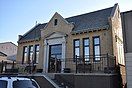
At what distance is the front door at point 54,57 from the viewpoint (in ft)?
60.1

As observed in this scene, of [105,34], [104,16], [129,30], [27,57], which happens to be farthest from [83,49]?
[27,57]

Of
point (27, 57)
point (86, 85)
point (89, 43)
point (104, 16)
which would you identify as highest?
point (104, 16)

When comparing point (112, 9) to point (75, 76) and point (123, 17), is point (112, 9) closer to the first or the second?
point (123, 17)

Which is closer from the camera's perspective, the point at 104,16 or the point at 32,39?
the point at 104,16

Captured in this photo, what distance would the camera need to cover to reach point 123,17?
1217cm

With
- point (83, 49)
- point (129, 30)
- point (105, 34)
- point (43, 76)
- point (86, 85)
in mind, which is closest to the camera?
point (129, 30)

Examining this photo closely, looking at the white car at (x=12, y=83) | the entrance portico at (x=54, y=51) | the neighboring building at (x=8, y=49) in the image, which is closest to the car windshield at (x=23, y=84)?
the white car at (x=12, y=83)

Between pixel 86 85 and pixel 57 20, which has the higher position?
pixel 57 20

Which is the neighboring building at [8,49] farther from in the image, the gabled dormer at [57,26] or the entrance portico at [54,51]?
the entrance portico at [54,51]

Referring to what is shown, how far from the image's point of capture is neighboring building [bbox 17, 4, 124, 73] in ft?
51.9

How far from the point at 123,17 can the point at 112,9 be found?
19.5ft

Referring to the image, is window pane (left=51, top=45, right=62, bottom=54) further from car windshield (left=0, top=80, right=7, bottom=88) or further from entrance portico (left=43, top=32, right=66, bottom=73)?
car windshield (left=0, top=80, right=7, bottom=88)

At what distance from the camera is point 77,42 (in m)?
17.8

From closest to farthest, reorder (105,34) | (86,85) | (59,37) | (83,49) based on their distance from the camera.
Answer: (86,85)
(105,34)
(83,49)
(59,37)
